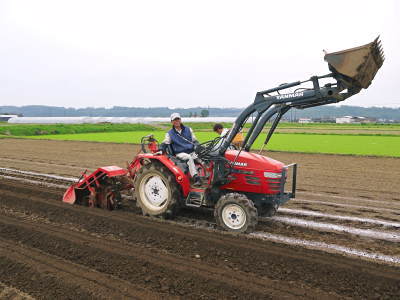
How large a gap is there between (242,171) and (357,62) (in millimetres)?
2387

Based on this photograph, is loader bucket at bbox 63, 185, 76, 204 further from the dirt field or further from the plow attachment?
the dirt field

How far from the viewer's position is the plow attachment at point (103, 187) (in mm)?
7246

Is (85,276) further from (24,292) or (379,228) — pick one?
(379,228)

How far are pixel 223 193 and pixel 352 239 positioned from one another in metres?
2.14

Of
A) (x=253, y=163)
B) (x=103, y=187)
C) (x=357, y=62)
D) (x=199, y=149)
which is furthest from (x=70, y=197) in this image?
(x=357, y=62)

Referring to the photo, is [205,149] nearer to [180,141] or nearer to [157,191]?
[180,141]

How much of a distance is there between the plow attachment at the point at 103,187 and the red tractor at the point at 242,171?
0.16m

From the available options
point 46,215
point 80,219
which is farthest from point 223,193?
point 46,215

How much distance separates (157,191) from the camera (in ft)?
21.8

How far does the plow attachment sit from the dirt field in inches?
12.9

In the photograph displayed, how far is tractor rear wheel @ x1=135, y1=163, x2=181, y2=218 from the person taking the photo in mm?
6336

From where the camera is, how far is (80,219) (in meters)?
6.50

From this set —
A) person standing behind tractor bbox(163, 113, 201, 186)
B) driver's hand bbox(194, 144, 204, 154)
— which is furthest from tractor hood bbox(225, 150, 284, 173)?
person standing behind tractor bbox(163, 113, 201, 186)

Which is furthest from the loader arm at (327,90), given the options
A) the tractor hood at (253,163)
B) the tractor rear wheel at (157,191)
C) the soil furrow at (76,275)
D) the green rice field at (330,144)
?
the green rice field at (330,144)
